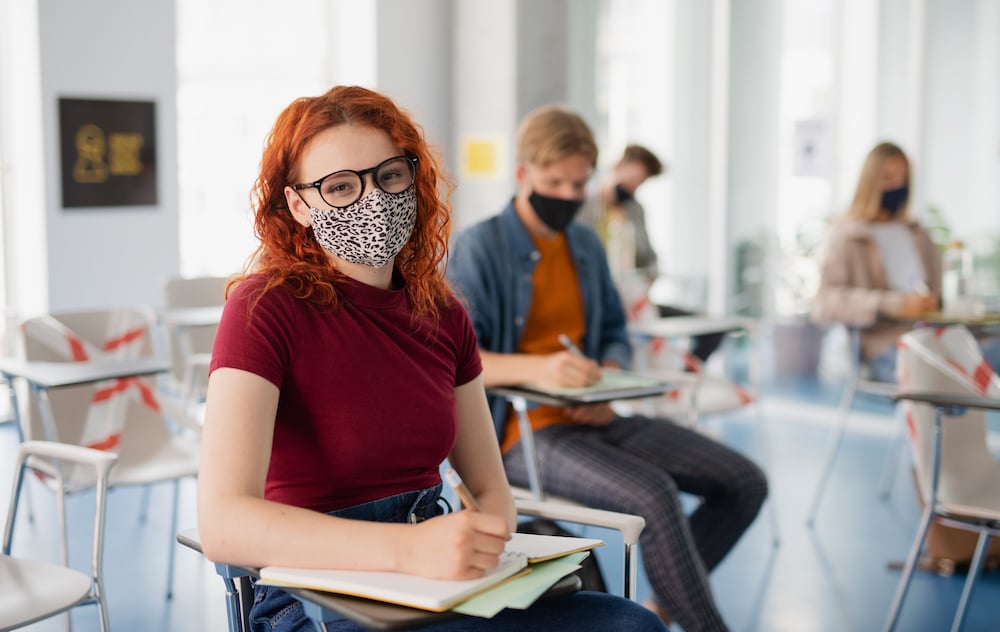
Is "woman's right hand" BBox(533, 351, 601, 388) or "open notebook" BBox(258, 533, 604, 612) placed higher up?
"woman's right hand" BBox(533, 351, 601, 388)

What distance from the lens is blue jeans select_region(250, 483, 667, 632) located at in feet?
4.91

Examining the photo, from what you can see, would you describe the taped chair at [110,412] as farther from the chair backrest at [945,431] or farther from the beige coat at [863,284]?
the beige coat at [863,284]

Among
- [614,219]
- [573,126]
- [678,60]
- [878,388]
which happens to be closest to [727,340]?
[614,219]

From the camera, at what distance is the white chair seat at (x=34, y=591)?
1.88 m

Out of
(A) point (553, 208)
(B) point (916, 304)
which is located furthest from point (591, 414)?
(B) point (916, 304)

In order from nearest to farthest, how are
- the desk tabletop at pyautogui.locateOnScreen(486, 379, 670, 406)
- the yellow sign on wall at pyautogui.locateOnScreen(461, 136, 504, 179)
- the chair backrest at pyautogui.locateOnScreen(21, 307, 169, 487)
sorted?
the desk tabletop at pyautogui.locateOnScreen(486, 379, 670, 406), the chair backrest at pyautogui.locateOnScreen(21, 307, 169, 487), the yellow sign on wall at pyautogui.locateOnScreen(461, 136, 504, 179)

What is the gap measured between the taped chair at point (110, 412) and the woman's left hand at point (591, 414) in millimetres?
1146

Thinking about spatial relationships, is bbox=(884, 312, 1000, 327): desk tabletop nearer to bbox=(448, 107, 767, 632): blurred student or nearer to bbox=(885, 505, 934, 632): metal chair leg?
bbox=(885, 505, 934, 632): metal chair leg

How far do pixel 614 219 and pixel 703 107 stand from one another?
102 centimetres

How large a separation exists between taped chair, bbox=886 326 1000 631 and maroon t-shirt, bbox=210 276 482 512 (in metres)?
1.44

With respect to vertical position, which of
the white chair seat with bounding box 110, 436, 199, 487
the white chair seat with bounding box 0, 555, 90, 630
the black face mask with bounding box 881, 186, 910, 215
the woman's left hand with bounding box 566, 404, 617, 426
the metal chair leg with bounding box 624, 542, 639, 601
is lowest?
the white chair seat with bounding box 110, 436, 199, 487

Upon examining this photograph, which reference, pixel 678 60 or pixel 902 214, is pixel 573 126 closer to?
pixel 902 214

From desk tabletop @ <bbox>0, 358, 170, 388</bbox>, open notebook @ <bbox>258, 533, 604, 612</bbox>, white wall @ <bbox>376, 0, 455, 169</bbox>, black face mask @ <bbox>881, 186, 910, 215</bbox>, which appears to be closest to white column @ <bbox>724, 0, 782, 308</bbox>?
black face mask @ <bbox>881, 186, 910, 215</bbox>

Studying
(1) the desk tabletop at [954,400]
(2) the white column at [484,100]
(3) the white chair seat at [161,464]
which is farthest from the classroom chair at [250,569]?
(2) the white column at [484,100]
